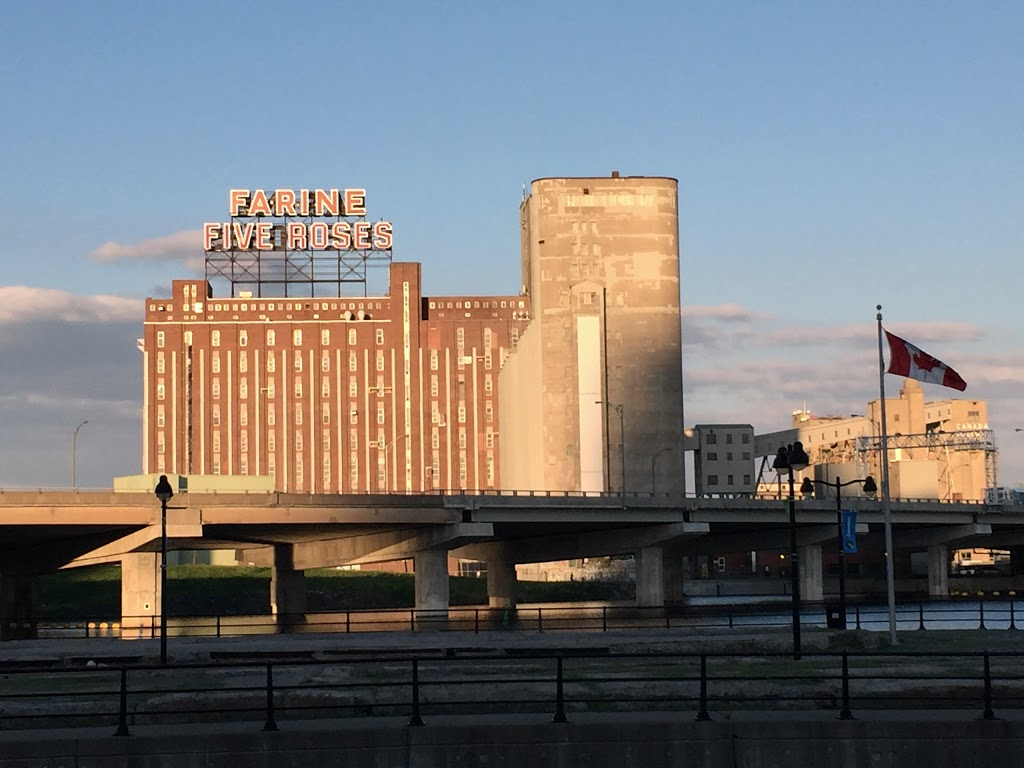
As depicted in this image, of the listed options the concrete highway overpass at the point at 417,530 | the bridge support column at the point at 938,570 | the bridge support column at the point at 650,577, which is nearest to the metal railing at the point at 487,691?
the concrete highway overpass at the point at 417,530

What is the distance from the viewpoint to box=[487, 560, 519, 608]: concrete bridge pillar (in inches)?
5433

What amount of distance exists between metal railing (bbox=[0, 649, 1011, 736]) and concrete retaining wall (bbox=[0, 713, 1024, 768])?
408 mm

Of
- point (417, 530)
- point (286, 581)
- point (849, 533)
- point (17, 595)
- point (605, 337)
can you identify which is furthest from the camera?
point (605, 337)

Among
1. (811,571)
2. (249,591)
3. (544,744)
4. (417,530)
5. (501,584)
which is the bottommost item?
(249,591)

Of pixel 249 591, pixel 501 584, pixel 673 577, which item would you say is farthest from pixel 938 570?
pixel 249 591

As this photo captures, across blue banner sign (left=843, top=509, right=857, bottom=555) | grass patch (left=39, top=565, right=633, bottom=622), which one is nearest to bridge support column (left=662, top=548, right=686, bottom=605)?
grass patch (left=39, top=565, right=633, bottom=622)

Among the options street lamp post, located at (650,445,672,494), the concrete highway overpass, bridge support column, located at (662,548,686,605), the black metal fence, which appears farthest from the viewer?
street lamp post, located at (650,445,672,494)

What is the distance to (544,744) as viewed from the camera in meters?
25.9

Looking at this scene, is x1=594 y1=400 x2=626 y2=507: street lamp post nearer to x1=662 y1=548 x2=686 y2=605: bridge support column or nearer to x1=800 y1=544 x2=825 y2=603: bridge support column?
x1=662 y1=548 x2=686 y2=605: bridge support column

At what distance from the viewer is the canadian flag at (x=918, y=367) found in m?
55.1

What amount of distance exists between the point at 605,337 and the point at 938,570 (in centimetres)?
4472

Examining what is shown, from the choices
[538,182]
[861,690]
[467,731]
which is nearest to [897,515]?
[538,182]

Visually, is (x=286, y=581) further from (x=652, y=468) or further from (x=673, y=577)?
(x=652, y=468)

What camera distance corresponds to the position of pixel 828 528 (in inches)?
5133
